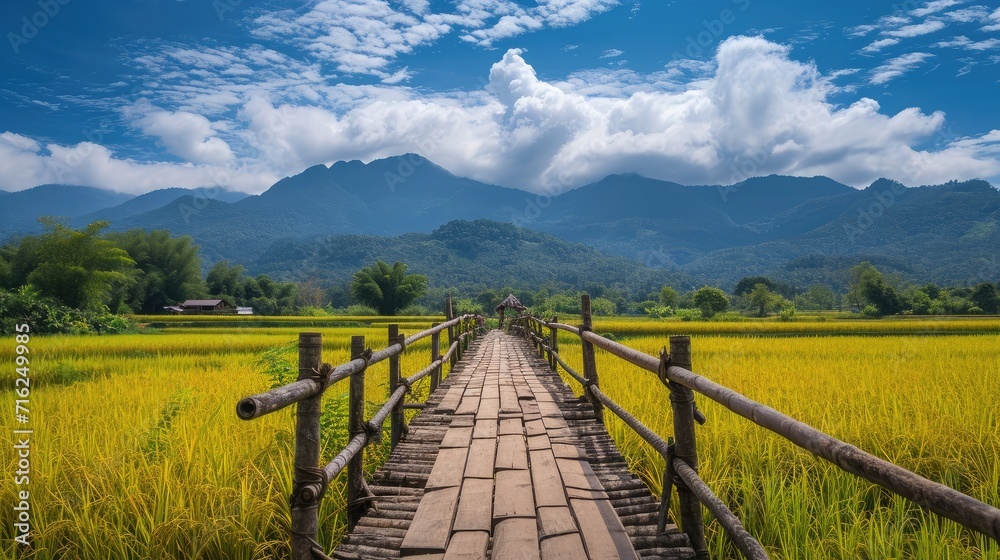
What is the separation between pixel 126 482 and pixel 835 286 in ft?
514

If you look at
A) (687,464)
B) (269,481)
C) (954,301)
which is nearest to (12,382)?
(269,481)

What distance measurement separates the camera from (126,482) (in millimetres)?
2982

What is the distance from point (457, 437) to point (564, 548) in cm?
195

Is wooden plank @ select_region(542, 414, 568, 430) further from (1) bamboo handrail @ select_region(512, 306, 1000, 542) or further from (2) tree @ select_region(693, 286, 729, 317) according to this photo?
(2) tree @ select_region(693, 286, 729, 317)

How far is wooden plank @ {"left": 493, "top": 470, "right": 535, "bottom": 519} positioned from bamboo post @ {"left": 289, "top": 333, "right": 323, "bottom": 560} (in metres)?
1.01

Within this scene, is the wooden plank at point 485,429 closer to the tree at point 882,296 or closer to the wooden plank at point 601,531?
the wooden plank at point 601,531

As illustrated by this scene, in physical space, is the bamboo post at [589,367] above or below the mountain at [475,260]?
below

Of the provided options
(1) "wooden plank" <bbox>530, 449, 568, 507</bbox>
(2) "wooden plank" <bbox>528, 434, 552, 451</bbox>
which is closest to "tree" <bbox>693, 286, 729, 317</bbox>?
(2) "wooden plank" <bbox>528, 434, 552, 451</bbox>

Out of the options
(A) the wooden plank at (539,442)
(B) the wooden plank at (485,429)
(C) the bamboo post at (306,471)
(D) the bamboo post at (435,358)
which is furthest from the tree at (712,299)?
(C) the bamboo post at (306,471)

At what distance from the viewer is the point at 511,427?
4480 mm

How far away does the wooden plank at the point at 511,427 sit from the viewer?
4.29 metres

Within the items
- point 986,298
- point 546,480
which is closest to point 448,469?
point 546,480

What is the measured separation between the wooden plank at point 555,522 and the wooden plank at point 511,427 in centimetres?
156

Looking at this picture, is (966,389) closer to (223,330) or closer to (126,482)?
(126,482)
